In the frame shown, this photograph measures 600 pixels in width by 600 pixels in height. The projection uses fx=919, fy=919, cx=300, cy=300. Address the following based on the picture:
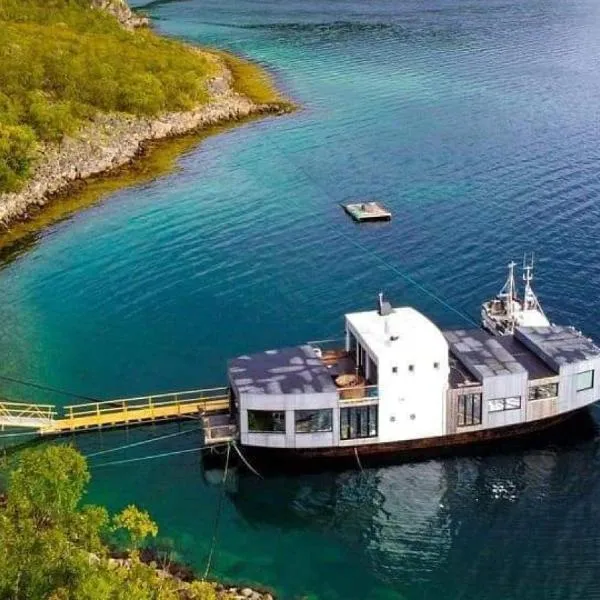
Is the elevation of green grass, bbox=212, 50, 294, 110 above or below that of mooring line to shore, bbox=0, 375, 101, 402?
above

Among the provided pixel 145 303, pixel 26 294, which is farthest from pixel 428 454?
pixel 26 294

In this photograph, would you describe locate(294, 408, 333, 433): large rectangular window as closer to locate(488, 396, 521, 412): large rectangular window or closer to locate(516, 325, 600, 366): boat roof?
locate(488, 396, 521, 412): large rectangular window

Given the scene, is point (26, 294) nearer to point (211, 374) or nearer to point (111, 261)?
point (111, 261)

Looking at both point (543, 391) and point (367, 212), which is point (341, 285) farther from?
point (543, 391)

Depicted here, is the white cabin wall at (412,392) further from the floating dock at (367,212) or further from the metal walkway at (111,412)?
the floating dock at (367,212)

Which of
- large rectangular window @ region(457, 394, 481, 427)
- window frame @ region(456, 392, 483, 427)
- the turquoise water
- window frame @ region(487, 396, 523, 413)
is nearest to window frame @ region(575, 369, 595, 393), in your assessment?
the turquoise water
